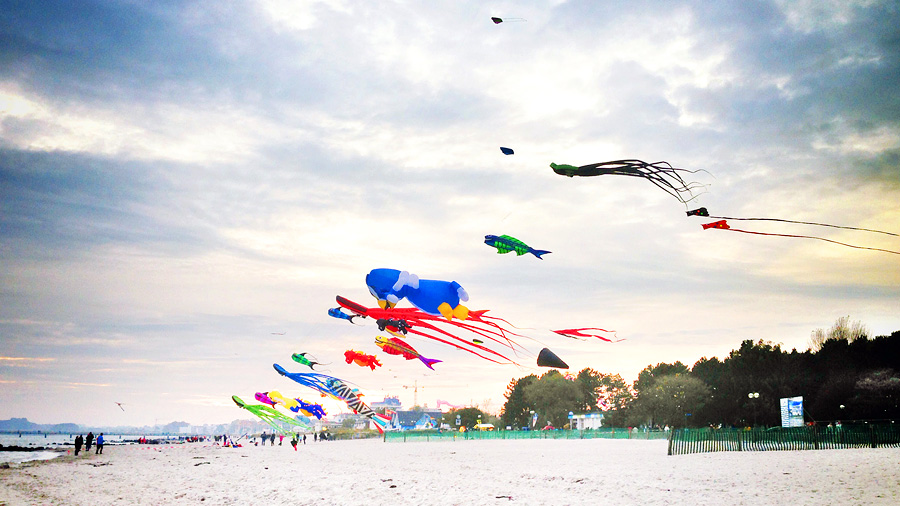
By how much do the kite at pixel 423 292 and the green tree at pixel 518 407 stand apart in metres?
85.6

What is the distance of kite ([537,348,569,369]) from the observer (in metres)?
9.04

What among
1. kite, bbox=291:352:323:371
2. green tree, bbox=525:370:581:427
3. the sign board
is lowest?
green tree, bbox=525:370:581:427

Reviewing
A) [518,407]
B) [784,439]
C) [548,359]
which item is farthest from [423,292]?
[518,407]

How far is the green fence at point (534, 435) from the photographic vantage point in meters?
50.7

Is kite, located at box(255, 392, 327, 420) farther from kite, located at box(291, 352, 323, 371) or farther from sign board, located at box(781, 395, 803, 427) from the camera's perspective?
sign board, located at box(781, 395, 803, 427)

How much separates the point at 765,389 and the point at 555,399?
3254 cm

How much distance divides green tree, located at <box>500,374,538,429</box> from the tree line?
29.5 ft

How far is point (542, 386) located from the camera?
85.2 meters

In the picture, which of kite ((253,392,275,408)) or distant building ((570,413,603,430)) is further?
distant building ((570,413,603,430))

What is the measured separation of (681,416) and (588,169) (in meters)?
61.7

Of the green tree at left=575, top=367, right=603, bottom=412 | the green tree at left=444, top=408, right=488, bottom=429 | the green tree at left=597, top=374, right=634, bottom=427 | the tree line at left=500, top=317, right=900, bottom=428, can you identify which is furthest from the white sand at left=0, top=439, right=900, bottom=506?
the green tree at left=444, top=408, right=488, bottom=429

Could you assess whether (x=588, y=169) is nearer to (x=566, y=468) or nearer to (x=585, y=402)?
(x=566, y=468)

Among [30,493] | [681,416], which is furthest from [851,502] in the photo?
[681,416]

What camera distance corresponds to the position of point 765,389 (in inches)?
2156
